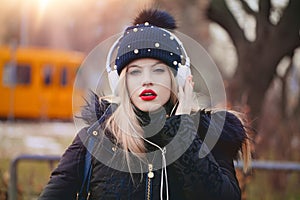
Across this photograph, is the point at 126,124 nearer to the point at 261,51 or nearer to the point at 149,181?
the point at 149,181

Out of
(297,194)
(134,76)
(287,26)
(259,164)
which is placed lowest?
(297,194)

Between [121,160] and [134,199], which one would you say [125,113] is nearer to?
[121,160]

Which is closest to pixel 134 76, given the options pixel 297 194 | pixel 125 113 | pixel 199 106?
pixel 125 113

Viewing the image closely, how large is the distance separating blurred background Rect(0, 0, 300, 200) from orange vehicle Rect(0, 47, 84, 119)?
0.11 feet

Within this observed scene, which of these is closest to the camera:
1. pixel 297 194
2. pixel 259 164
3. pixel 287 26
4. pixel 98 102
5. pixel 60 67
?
pixel 98 102

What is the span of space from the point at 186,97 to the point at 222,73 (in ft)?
32.8

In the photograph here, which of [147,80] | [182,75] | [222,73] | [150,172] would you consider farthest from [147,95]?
[222,73]

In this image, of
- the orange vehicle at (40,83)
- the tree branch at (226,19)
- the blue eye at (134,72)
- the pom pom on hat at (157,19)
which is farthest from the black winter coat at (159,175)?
the orange vehicle at (40,83)

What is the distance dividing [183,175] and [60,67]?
19106mm

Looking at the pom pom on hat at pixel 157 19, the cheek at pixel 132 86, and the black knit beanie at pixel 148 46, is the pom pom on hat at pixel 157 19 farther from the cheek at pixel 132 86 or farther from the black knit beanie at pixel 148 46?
the cheek at pixel 132 86

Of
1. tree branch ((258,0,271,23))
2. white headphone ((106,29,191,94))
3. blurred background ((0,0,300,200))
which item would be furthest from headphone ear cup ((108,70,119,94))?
tree branch ((258,0,271,23))

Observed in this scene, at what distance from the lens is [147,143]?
222 cm

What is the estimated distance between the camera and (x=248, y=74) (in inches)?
275

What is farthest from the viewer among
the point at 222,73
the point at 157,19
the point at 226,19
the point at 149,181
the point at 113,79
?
the point at 222,73
